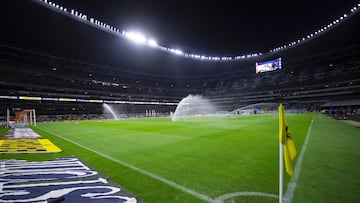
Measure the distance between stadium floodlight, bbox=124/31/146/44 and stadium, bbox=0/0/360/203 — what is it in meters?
0.32

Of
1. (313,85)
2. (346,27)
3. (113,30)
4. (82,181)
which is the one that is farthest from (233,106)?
(82,181)

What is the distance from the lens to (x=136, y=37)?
192 ft

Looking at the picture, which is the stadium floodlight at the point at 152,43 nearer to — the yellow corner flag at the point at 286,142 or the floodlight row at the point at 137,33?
the floodlight row at the point at 137,33

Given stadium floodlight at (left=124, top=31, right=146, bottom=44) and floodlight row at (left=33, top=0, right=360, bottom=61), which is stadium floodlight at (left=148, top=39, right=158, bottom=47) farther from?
stadium floodlight at (left=124, top=31, right=146, bottom=44)

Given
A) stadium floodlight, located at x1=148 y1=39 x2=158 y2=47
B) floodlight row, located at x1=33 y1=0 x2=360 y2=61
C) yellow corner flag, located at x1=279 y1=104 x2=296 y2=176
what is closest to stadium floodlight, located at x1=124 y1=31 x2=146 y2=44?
floodlight row, located at x1=33 y1=0 x2=360 y2=61

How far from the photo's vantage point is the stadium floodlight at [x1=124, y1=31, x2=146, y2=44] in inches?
2251

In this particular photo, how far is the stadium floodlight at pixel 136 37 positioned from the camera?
57.2m

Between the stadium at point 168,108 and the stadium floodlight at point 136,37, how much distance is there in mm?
323

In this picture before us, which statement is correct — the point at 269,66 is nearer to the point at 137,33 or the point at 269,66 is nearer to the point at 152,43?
the point at 152,43

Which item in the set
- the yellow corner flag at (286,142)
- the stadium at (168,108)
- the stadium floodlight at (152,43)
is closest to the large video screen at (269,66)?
the stadium at (168,108)

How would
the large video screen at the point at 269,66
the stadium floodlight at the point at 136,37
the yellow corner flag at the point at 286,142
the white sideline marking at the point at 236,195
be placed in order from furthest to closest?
1. the large video screen at the point at 269,66
2. the stadium floodlight at the point at 136,37
3. the white sideline marking at the point at 236,195
4. the yellow corner flag at the point at 286,142

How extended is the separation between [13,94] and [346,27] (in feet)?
326

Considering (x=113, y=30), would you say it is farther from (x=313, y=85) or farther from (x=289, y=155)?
(x=313, y=85)

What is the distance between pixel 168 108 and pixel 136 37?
49158 mm
